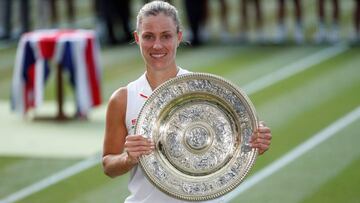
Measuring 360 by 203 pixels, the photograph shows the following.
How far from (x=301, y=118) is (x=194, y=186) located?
7.35m

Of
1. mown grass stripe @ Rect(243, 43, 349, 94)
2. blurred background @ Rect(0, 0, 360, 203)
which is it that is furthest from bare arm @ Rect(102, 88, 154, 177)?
mown grass stripe @ Rect(243, 43, 349, 94)

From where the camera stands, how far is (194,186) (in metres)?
4.41

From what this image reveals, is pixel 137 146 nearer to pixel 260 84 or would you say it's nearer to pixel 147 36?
pixel 147 36

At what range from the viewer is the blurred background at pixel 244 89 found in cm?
909

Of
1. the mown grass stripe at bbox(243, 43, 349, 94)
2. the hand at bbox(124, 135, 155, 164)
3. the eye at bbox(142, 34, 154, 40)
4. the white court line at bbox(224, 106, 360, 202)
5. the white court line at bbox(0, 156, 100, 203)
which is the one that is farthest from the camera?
the mown grass stripe at bbox(243, 43, 349, 94)

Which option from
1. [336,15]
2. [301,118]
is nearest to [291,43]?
[336,15]

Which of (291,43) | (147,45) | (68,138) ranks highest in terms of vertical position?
(147,45)

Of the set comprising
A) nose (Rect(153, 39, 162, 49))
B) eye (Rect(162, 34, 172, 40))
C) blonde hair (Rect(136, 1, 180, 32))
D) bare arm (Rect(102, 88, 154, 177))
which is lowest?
bare arm (Rect(102, 88, 154, 177))

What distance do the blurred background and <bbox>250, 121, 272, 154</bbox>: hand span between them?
2.98 ft

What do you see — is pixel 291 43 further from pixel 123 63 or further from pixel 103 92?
pixel 103 92

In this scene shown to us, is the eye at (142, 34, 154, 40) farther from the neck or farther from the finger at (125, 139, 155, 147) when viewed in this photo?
the finger at (125, 139, 155, 147)

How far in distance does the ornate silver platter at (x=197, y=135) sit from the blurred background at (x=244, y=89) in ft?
2.49

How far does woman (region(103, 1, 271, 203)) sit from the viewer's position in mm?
4512

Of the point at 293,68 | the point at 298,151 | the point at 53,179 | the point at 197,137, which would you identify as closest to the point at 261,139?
the point at 197,137
